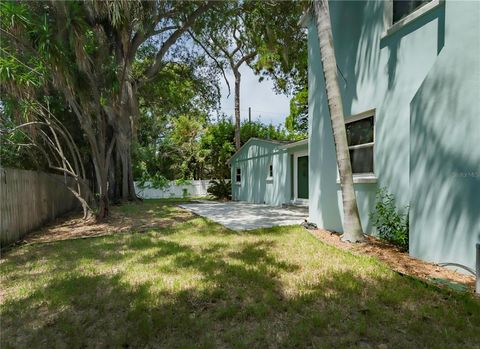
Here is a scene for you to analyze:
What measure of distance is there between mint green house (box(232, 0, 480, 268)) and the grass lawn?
1.02m

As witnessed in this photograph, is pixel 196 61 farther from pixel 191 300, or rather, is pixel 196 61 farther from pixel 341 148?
pixel 191 300

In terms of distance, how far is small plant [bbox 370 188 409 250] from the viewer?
4793 millimetres

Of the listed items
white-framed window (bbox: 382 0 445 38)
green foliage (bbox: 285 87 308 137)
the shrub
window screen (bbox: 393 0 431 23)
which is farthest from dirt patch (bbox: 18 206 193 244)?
green foliage (bbox: 285 87 308 137)

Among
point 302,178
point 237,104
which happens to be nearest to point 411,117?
point 302,178

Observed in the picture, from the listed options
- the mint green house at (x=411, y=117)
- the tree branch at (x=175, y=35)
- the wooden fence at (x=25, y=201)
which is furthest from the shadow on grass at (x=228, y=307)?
the tree branch at (x=175, y=35)

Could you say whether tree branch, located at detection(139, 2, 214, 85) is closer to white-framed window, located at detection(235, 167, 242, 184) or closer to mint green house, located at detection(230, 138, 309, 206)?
mint green house, located at detection(230, 138, 309, 206)

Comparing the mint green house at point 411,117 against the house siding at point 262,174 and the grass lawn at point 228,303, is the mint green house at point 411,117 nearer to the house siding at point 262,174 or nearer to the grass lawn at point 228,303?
the grass lawn at point 228,303

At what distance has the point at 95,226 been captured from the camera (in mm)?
7793

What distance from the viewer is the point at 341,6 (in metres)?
6.29

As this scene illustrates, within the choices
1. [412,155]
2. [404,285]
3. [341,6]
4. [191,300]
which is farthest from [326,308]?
[341,6]

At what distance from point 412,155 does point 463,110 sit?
2.88ft

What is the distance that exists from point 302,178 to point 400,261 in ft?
24.9

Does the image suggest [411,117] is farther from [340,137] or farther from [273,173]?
[273,173]

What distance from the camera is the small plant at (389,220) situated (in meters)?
4.79
